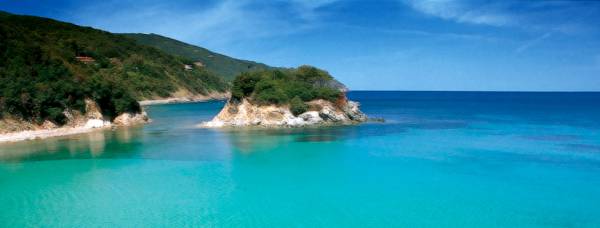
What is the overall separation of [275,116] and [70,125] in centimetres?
1810

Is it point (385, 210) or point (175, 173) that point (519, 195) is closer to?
point (385, 210)

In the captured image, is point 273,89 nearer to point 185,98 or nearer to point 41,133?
point 41,133

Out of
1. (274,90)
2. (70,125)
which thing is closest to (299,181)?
(274,90)

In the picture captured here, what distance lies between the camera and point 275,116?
46531 millimetres

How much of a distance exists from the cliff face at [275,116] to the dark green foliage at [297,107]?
0.31 meters

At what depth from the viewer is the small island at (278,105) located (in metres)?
46.4

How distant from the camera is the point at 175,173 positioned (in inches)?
958

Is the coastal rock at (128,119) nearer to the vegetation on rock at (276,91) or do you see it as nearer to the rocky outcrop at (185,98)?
the vegetation on rock at (276,91)

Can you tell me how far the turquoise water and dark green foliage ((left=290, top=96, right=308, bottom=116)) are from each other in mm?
7356

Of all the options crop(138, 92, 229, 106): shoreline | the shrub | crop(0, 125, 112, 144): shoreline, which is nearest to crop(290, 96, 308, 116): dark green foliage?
the shrub

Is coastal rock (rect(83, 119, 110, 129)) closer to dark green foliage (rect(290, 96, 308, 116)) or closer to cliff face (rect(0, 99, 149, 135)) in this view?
cliff face (rect(0, 99, 149, 135))

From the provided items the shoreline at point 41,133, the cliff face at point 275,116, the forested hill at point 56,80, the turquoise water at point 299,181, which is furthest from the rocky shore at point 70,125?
the cliff face at point 275,116

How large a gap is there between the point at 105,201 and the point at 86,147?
1553cm

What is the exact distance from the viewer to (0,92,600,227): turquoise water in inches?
679
